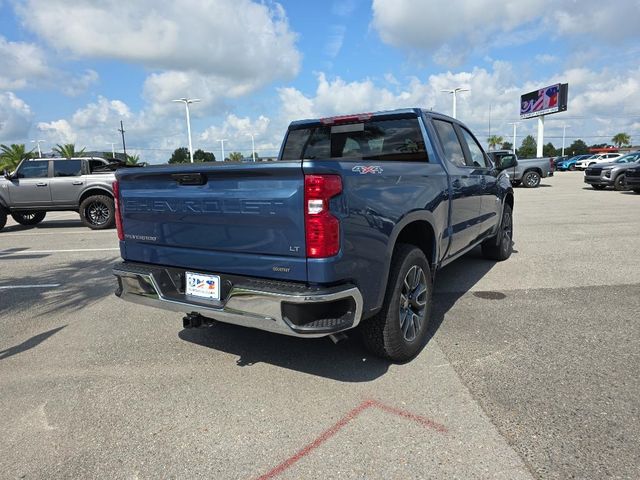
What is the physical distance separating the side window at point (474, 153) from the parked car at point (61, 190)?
927 cm

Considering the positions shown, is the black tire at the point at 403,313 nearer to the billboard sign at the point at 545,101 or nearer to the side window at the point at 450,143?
the side window at the point at 450,143

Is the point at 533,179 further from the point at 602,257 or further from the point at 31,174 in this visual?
the point at 31,174

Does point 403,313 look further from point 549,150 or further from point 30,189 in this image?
point 549,150

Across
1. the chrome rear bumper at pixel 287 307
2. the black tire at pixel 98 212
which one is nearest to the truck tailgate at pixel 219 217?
the chrome rear bumper at pixel 287 307

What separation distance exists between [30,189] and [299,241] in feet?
38.3

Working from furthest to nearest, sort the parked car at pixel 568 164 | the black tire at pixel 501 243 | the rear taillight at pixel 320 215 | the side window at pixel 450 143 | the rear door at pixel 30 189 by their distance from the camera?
the parked car at pixel 568 164 < the rear door at pixel 30 189 < the black tire at pixel 501 243 < the side window at pixel 450 143 < the rear taillight at pixel 320 215

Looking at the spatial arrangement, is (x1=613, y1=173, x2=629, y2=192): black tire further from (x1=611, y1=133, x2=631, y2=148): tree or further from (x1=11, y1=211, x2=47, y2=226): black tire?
(x1=611, y1=133, x2=631, y2=148): tree

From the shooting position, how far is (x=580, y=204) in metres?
13.9

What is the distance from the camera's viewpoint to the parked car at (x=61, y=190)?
11492 millimetres

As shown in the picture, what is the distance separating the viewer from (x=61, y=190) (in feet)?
37.9

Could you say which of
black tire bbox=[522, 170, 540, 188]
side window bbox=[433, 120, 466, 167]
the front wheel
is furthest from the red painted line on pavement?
black tire bbox=[522, 170, 540, 188]

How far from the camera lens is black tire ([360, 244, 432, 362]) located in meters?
3.20

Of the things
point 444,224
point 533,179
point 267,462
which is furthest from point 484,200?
point 533,179

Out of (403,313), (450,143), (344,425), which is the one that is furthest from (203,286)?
(450,143)
